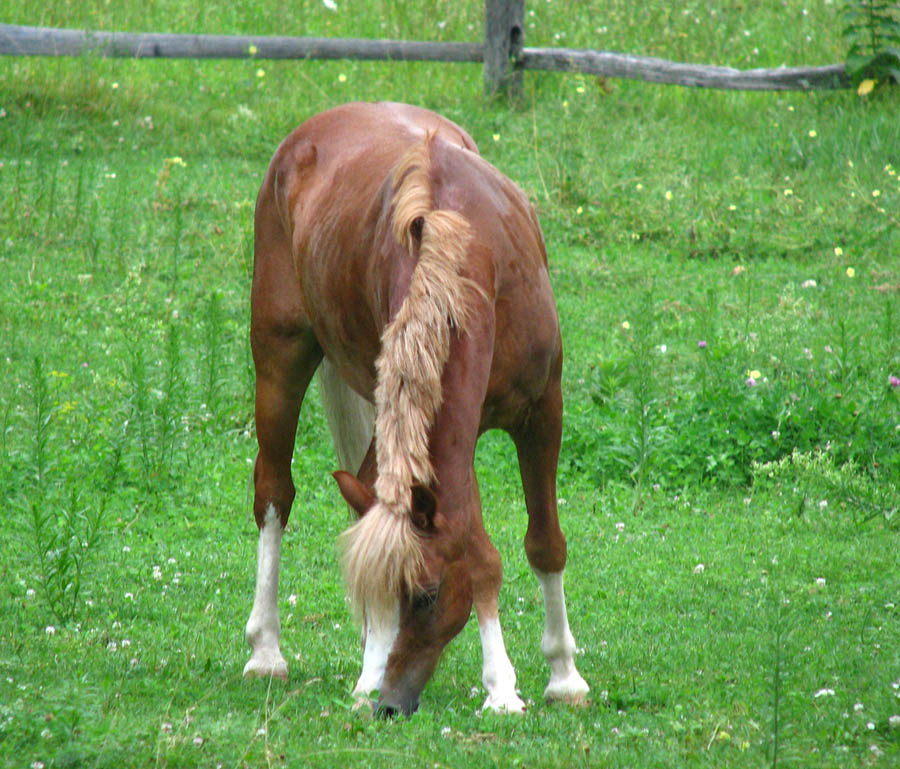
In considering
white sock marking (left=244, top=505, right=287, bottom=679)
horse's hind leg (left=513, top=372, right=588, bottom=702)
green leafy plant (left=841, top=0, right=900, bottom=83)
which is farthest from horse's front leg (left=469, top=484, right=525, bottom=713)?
green leafy plant (left=841, top=0, right=900, bottom=83)

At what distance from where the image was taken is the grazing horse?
3102 millimetres

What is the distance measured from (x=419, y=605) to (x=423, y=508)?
0.89 ft

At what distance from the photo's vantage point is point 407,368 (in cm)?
312

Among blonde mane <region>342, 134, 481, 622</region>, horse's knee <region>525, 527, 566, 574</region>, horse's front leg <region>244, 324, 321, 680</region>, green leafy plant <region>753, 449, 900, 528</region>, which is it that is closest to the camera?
blonde mane <region>342, 134, 481, 622</region>

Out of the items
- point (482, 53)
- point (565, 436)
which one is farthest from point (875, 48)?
point (565, 436)

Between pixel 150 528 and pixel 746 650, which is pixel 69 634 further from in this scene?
pixel 746 650

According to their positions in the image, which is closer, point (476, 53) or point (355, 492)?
point (355, 492)

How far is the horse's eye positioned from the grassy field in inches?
13.1

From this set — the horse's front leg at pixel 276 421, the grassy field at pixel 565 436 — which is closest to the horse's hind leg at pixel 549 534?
the grassy field at pixel 565 436

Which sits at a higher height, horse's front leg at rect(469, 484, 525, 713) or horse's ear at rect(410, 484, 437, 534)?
horse's ear at rect(410, 484, 437, 534)

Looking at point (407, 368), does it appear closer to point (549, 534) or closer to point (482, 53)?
point (549, 534)

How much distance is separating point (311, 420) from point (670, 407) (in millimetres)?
1920

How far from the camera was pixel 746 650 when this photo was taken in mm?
4215

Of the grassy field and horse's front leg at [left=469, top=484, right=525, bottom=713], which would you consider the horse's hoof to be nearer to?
the grassy field
